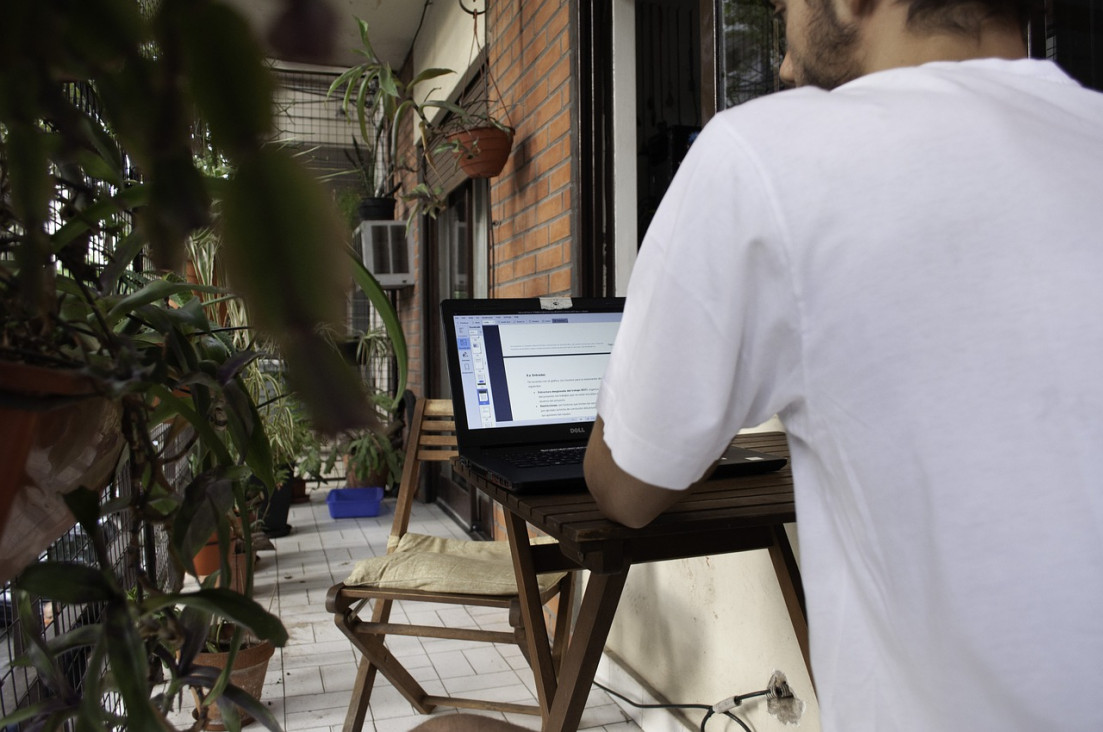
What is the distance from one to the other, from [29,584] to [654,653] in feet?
6.85

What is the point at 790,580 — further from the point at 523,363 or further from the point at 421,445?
the point at 421,445

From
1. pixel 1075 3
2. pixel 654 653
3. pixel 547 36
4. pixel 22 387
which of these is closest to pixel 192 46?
pixel 22 387

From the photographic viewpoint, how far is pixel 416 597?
6.40 feet

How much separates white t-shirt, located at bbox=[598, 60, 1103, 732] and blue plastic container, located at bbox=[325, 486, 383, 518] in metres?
4.53

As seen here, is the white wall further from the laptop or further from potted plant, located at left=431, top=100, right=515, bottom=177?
the laptop

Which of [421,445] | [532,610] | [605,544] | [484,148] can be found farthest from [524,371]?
[484,148]

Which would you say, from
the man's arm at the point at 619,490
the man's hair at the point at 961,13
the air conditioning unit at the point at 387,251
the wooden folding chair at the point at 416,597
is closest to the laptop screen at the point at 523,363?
the wooden folding chair at the point at 416,597

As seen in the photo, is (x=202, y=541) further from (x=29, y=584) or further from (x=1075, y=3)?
(x=1075, y=3)

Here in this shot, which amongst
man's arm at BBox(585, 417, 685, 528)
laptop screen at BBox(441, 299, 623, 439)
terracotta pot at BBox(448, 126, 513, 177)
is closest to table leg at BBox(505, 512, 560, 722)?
laptop screen at BBox(441, 299, 623, 439)

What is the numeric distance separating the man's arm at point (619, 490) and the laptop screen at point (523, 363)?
0.86 metres

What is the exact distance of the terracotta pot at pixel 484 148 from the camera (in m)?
3.19

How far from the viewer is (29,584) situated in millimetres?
431

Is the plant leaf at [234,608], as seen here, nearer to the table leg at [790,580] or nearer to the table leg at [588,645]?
the table leg at [588,645]

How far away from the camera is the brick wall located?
281 centimetres
